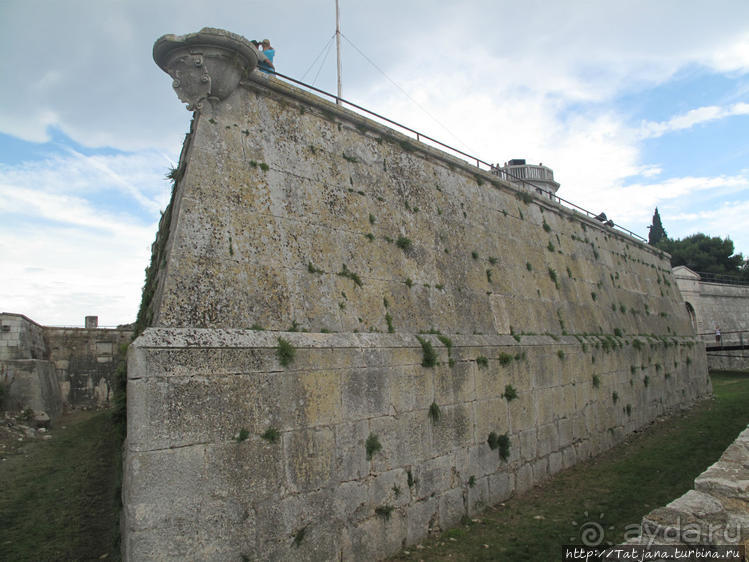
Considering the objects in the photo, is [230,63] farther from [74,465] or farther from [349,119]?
[74,465]

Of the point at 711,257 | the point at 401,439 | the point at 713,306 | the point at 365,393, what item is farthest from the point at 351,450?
the point at 711,257

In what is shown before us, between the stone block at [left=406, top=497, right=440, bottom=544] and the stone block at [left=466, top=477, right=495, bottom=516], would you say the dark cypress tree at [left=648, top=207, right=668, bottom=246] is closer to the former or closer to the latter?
the stone block at [left=466, top=477, right=495, bottom=516]

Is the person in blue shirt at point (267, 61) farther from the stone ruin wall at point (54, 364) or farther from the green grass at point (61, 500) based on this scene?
the stone ruin wall at point (54, 364)

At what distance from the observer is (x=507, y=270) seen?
10750 millimetres

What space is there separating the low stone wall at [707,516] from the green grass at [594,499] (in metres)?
2.10

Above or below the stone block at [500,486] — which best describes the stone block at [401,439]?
above

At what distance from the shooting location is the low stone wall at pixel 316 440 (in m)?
4.75

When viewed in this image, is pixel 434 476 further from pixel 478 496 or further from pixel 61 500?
pixel 61 500

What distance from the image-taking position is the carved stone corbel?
6102 millimetres

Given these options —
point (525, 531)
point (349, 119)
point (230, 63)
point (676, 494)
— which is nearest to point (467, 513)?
Answer: point (525, 531)

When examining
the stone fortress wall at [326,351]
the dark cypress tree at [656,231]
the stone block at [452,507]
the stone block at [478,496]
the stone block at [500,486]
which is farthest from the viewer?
the dark cypress tree at [656,231]

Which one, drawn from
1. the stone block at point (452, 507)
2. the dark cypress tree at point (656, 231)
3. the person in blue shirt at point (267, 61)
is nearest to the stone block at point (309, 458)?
the stone block at point (452, 507)

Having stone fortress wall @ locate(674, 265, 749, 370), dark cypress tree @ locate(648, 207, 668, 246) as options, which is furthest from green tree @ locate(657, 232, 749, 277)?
stone fortress wall @ locate(674, 265, 749, 370)

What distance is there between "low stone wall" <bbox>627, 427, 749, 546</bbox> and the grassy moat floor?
2.14 meters
